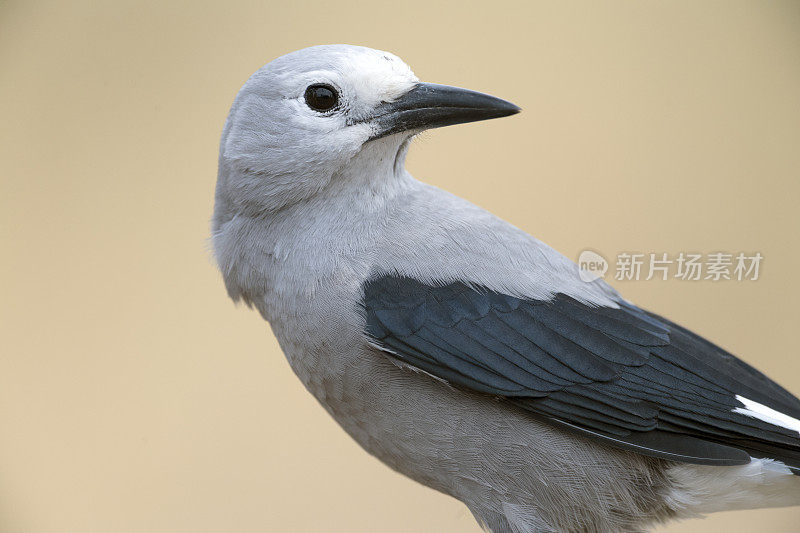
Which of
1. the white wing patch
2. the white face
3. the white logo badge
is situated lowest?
the white wing patch

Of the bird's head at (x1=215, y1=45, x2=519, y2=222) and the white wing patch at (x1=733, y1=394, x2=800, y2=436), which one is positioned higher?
the bird's head at (x1=215, y1=45, x2=519, y2=222)

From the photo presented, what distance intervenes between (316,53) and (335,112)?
4.6 inches

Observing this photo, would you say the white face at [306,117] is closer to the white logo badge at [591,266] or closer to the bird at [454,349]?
the bird at [454,349]

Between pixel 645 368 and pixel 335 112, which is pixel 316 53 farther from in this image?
pixel 645 368

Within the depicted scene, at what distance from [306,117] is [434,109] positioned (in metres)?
0.23

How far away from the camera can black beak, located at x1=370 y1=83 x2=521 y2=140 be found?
4.32 ft

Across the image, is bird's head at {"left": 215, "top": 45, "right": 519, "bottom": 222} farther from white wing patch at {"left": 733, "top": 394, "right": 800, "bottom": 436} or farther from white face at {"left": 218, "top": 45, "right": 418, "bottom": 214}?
white wing patch at {"left": 733, "top": 394, "right": 800, "bottom": 436}

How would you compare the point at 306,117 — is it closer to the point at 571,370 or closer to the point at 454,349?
the point at 454,349

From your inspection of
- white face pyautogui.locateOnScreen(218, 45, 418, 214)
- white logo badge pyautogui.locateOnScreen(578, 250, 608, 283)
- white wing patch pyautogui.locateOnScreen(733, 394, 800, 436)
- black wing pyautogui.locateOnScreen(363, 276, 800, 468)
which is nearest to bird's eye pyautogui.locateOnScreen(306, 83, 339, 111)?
white face pyautogui.locateOnScreen(218, 45, 418, 214)

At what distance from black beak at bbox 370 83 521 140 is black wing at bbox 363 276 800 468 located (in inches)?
11.0

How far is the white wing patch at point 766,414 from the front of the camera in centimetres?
130

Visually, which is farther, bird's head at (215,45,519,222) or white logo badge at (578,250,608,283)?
white logo badge at (578,250,608,283)

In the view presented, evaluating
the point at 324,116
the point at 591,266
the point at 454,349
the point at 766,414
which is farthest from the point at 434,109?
the point at 766,414

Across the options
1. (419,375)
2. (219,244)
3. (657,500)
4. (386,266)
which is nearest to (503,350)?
(419,375)
